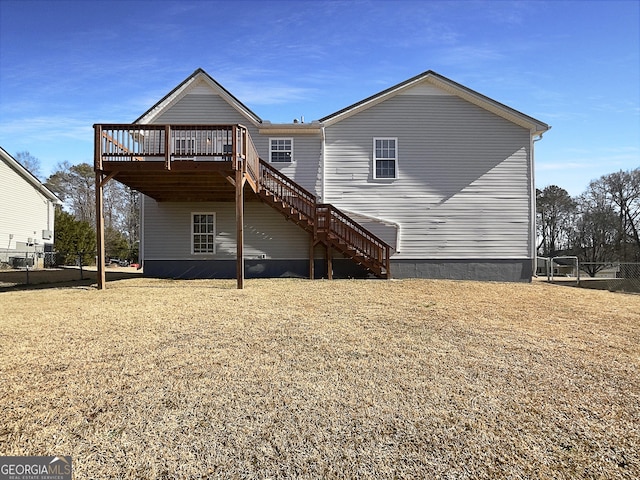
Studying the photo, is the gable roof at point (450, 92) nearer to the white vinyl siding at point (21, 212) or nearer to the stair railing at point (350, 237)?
the stair railing at point (350, 237)

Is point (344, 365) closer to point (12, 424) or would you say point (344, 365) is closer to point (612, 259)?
point (12, 424)

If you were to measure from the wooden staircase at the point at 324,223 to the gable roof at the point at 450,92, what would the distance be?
9.88 feet

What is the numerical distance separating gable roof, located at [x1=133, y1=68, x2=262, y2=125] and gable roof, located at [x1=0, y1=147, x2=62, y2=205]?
45.5ft

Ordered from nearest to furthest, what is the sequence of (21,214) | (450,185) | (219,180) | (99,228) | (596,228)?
(99,228), (219,180), (450,185), (21,214), (596,228)

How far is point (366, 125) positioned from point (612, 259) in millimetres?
35826

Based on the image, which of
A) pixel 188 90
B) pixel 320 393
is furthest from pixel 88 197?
pixel 320 393

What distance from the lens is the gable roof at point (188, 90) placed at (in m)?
15.7

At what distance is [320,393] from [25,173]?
28620 millimetres

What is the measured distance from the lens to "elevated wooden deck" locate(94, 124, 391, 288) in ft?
37.8

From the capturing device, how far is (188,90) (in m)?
16.0

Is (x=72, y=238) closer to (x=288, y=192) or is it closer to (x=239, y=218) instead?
(x=288, y=192)

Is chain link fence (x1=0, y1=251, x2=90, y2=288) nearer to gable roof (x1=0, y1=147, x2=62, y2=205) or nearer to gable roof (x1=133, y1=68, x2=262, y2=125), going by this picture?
gable roof (x1=0, y1=147, x2=62, y2=205)

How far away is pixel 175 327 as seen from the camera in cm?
691

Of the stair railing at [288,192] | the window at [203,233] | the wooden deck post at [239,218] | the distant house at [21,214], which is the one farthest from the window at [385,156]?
the distant house at [21,214]
